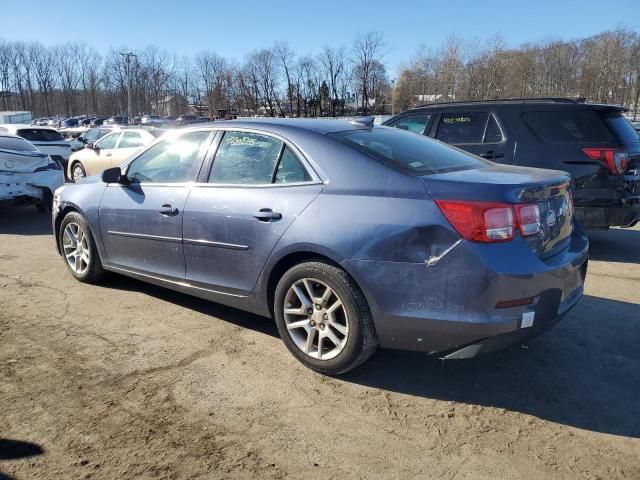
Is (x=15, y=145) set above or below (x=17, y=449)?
above

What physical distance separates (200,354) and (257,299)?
56cm

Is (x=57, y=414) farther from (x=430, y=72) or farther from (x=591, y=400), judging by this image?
(x=430, y=72)

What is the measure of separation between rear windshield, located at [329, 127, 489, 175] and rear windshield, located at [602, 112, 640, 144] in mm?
3144

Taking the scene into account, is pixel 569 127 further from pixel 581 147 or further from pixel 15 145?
pixel 15 145

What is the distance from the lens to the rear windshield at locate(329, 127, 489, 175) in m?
3.24

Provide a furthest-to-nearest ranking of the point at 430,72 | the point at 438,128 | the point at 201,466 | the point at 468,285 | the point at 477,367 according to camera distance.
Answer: the point at 430,72 < the point at 438,128 < the point at 477,367 < the point at 468,285 < the point at 201,466

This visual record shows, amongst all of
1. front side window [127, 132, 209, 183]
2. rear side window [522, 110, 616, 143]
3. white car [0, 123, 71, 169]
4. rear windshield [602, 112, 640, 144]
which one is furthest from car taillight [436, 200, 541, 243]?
white car [0, 123, 71, 169]

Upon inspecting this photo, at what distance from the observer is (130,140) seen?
12281 millimetres

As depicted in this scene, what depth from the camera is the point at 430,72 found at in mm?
61469

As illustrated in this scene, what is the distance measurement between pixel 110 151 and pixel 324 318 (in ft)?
36.3

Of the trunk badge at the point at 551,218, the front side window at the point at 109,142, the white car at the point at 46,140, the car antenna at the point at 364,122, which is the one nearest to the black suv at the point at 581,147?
the car antenna at the point at 364,122

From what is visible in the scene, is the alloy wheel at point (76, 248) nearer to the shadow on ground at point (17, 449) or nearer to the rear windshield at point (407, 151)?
the shadow on ground at point (17, 449)

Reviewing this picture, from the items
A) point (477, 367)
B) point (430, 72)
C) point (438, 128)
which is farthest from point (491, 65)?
point (477, 367)

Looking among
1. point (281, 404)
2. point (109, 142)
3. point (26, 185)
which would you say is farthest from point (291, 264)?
point (109, 142)
